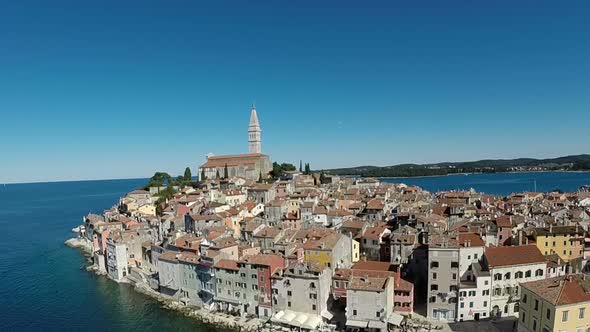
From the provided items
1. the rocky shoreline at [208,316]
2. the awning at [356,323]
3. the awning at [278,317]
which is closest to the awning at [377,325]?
the awning at [356,323]

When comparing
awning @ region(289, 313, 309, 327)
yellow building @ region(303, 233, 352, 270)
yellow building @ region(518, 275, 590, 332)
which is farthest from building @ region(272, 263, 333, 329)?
yellow building @ region(518, 275, 590, 332)

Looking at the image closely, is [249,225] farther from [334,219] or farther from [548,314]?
[548,314]

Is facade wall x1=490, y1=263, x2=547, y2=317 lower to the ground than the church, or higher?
lower

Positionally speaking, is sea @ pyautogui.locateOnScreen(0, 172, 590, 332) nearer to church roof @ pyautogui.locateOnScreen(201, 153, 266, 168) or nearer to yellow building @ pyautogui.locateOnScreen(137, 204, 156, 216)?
Answer: yellow building @ pyautogui.locateOnScreen(137, 204, 156, 216)

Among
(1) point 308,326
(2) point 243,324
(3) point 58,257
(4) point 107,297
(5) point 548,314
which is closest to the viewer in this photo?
(5) point 548,314

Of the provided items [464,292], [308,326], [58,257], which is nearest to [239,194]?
[58,257]

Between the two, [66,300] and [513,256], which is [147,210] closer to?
[66,300]
